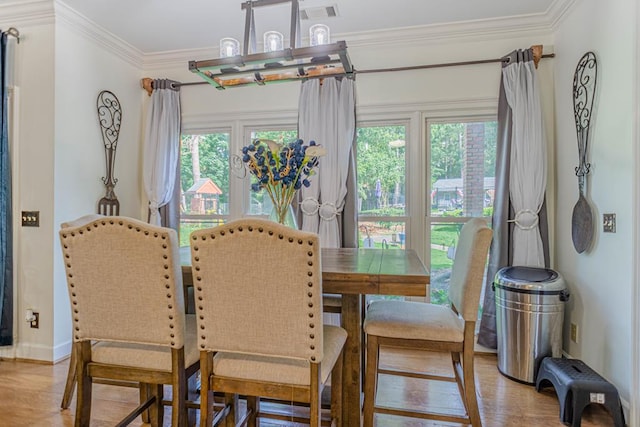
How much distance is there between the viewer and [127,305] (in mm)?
1447

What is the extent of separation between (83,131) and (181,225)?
1.16 m

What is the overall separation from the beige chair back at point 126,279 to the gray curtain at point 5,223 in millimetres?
1709

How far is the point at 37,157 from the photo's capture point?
270 centimetres

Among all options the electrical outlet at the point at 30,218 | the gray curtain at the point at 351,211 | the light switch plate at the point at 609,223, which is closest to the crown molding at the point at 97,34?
the electrical outlet at the point at 30,218

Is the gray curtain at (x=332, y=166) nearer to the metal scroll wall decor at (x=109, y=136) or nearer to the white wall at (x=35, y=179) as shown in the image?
the metal scroll wall decor at (x=109, y=136)

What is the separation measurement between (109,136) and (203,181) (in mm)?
890

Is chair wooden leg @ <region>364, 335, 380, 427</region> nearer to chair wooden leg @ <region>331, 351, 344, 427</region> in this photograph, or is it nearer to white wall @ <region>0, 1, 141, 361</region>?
chair wooden leg @ <region>331, 351, 344, 427</region>

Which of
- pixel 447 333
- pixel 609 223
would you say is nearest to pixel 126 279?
pixel 447 333

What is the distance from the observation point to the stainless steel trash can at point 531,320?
2.34 meters

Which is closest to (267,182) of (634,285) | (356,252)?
(356,252)

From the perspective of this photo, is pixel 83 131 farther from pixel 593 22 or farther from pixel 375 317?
pixel 593 22

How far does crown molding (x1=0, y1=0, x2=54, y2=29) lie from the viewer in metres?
2.64

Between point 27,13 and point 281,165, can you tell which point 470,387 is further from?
point 27,13

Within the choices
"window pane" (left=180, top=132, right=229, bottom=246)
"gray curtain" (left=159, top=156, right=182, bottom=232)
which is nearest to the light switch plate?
"window pane" (left=180, top=132, right=229, bottom=246)
